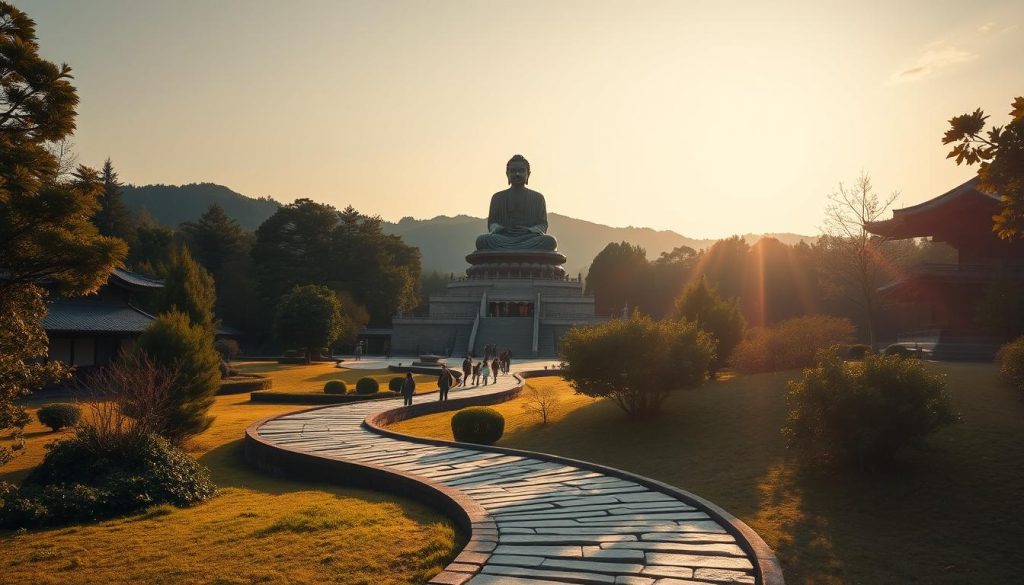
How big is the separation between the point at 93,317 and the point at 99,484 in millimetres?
22504

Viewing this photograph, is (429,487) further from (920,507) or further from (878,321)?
(878,321)

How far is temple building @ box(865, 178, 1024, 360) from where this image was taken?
1027 inches

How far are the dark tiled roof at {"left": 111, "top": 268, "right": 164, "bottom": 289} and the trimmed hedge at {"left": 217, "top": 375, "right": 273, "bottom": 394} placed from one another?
565 centimetres

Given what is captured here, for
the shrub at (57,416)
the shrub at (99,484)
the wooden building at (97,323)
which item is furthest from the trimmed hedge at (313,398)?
the shrub at (99,484)

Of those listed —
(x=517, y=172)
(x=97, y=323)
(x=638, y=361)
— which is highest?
(x=517, y=172)

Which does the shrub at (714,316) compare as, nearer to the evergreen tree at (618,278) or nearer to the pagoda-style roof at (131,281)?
the pagoda-style roof at (131,281)

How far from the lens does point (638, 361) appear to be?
60.2 feet

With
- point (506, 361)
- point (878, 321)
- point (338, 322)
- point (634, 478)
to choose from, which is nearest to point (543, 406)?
point (634, 478)

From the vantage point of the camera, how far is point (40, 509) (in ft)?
37.3

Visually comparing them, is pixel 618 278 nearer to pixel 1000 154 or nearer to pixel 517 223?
pixel 517 223

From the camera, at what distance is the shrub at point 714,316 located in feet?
85.3

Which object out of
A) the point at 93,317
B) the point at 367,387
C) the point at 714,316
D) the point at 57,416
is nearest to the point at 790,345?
the point at 714,316

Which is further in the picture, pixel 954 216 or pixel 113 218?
pixel 113 218

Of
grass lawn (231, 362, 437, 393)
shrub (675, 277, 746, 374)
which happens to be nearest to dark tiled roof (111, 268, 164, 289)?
grass lawn (231, 362, 437, 393)
